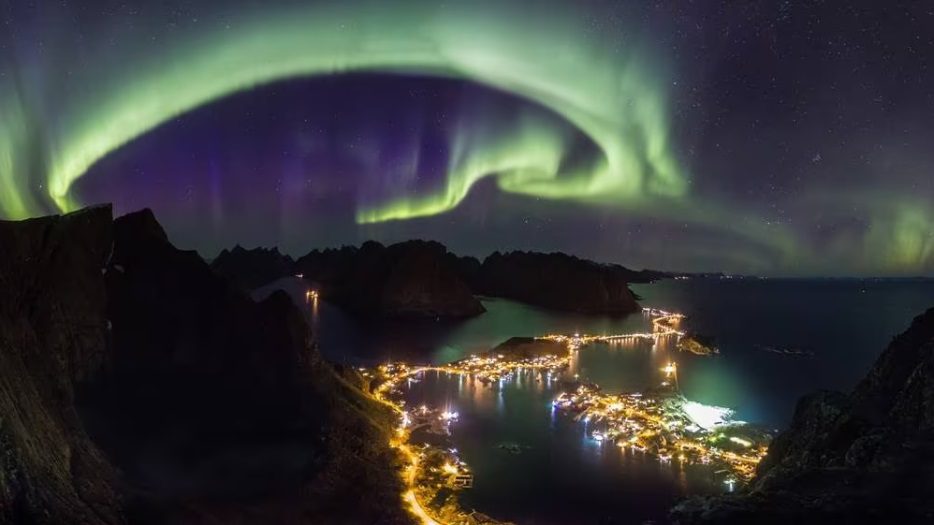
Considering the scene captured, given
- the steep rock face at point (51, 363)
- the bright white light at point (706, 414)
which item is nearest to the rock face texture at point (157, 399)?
the steep rock face at point (51, 363)

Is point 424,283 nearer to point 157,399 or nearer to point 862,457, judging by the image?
point 157,399

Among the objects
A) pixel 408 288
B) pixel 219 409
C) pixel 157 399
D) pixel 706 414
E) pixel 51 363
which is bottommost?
pixel 706 414

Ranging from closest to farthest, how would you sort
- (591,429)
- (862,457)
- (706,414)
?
(862,457), (591,429), (706,414)

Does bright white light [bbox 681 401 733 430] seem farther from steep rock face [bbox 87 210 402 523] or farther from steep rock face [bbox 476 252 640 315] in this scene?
steep rock face [bbox 476 252 640 315]

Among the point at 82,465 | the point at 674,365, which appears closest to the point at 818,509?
the point at 82,465

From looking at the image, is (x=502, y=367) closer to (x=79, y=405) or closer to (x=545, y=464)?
(x=545, y=464)

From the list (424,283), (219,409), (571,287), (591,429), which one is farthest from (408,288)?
(219,409)

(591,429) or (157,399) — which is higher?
(157,399)
